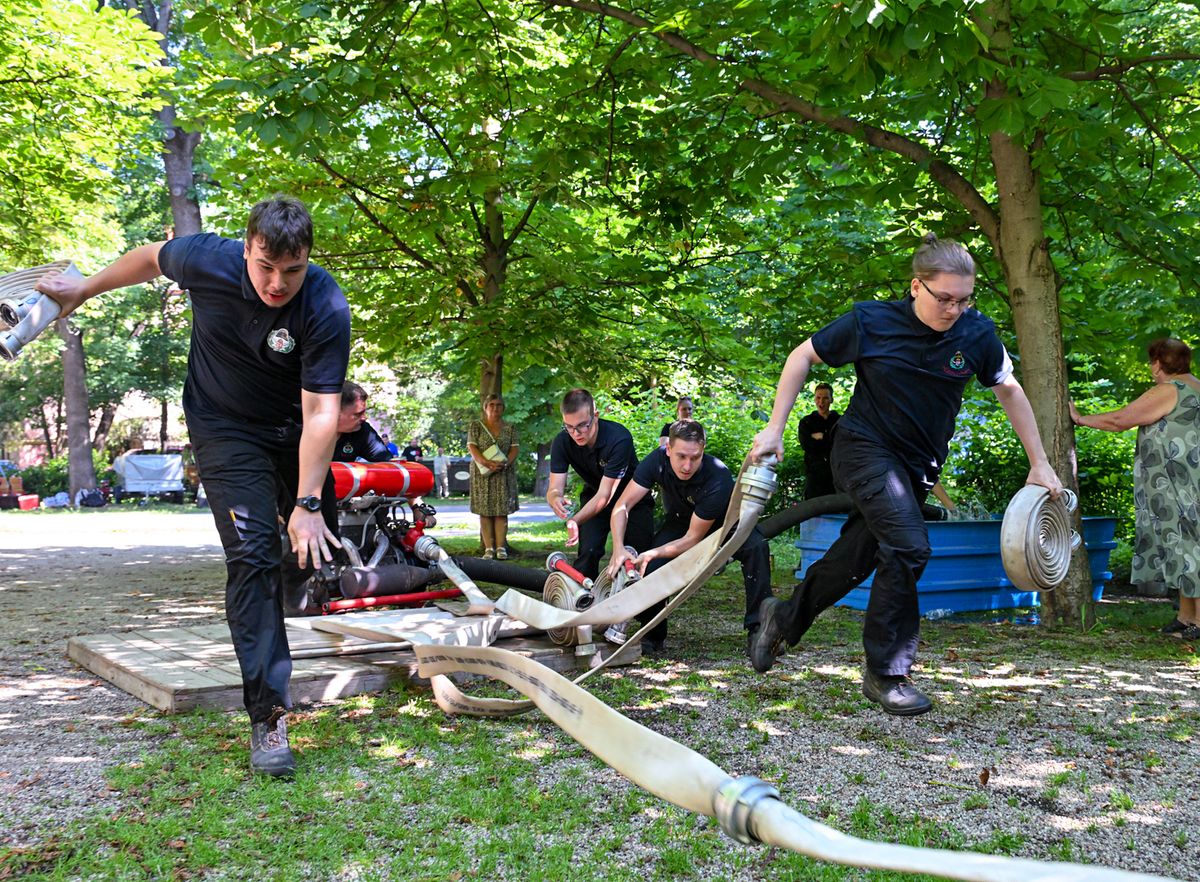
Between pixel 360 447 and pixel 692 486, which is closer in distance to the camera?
pixel 692 486

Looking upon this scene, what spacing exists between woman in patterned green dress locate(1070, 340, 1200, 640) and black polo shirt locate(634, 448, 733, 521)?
288cm

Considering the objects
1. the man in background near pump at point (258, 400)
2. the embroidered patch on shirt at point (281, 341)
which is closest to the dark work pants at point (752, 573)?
the man in background near pump at point (258, 400)

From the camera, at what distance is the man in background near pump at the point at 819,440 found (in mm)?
12070

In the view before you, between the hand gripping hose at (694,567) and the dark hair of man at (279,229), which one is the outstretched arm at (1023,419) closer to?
the hand gripping hose at (694,567)

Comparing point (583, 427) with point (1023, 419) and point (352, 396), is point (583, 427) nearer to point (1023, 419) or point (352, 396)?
point (352, 396)

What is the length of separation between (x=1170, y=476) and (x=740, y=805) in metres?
6.78

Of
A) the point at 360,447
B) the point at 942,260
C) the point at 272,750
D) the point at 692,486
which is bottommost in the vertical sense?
the point at 272,750

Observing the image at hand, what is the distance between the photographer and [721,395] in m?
17.5

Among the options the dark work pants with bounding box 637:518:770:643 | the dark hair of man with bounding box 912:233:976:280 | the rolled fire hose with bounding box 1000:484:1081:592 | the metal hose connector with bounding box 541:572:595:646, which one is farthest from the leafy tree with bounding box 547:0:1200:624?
the metal hose connector with bounding box 541:572:595:646

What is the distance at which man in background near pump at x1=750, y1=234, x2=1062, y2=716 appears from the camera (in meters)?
4.38

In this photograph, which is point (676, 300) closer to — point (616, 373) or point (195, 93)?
point (616, 373)

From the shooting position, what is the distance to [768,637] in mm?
5312

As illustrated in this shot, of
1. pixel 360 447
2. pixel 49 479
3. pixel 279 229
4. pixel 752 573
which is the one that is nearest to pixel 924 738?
pixel 752 573

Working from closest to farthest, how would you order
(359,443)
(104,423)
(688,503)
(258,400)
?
(258,400), (688,503), (359,443), (104,423)
